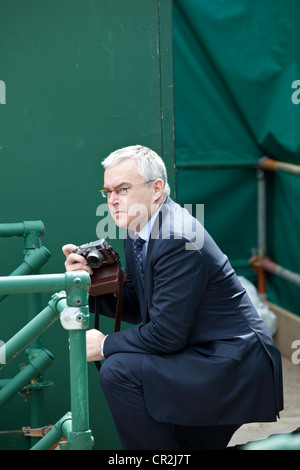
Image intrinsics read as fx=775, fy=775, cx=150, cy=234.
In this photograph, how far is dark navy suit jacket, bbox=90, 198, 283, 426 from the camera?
2.57 m

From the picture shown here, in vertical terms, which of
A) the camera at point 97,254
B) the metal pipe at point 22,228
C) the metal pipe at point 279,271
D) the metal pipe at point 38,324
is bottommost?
the metal pipe at point 279,271

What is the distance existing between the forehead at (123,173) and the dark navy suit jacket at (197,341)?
172mm

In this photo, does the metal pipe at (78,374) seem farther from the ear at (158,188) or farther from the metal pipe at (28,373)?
the metal pipe at (28,373)

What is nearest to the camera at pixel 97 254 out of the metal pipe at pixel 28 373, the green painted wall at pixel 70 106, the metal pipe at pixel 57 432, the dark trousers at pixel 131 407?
the dark trousers at pixel 131 407

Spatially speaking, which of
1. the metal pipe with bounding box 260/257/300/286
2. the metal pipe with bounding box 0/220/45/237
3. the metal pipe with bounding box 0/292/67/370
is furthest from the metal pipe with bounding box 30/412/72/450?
the metal pipe with bounding box 260/257/300/286

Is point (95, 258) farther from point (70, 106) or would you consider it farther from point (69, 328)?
point (70, 106)

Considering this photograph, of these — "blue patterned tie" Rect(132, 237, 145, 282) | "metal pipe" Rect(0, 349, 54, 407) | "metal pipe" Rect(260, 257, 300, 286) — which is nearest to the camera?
"blue patterned tie" Rect(132, 237, 145, 282)

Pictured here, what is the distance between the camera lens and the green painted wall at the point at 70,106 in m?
3.45

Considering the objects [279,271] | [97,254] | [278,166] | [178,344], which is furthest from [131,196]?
[279,271]

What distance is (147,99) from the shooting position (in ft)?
11.5

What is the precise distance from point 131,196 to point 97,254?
0.24 meters

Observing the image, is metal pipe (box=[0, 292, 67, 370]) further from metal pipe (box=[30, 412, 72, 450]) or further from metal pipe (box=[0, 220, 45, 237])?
metal pipe (box=[0, 220, 45, 237])

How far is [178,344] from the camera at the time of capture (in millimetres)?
2594

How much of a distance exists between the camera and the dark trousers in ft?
1.08
